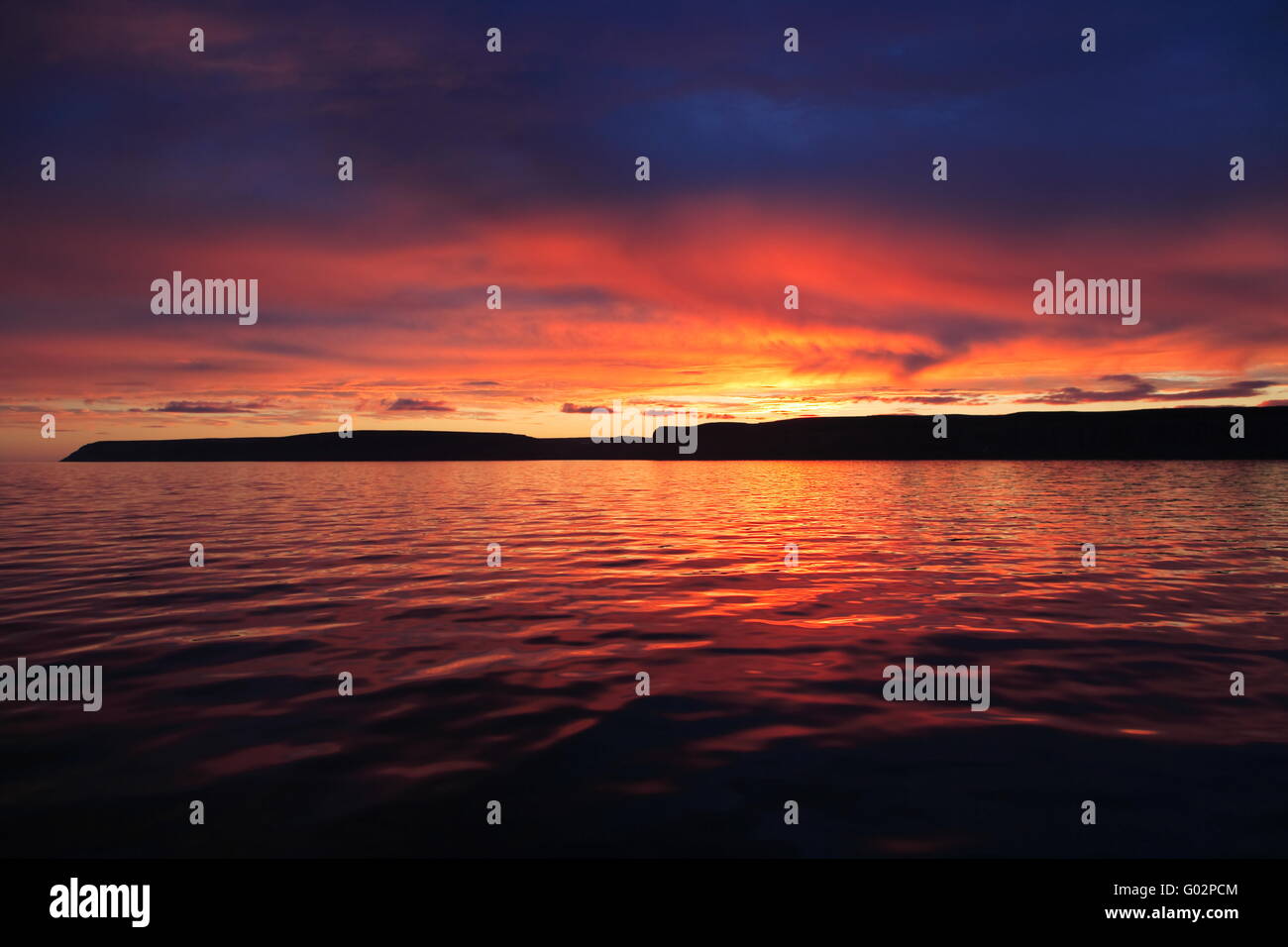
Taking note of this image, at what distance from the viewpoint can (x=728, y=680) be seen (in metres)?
9.60

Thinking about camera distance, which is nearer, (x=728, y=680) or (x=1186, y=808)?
(x=1186, y=808)

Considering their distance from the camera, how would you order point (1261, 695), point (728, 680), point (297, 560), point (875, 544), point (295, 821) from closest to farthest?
1. point (295, 821)
2. point (1261, 695)
3. point (728, 680)
4. point (297, 560)
5. point (875, 544)

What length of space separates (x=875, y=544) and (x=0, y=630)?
2209 centimetres

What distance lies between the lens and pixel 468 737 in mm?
7645

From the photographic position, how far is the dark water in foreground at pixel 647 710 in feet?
19.4

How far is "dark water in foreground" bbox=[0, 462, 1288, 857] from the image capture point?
5902 millimetres

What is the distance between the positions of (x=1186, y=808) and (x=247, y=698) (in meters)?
10.0

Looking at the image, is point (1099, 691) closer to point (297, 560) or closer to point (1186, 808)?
point (1186, 808)

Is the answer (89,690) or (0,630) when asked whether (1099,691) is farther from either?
(0,630)

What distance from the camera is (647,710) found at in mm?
8516
